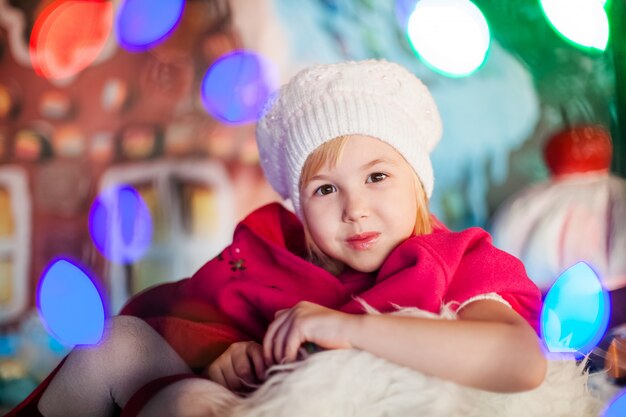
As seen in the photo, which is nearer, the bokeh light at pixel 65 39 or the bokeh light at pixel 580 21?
the bokeh light at pixel 580 21

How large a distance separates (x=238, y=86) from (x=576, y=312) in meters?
0.67

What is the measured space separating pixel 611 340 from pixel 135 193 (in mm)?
718

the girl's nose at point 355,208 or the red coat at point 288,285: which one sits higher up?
the girl's nose at point 355,208

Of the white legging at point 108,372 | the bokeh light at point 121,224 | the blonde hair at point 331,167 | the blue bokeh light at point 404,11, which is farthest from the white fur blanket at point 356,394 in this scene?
the blue bokeh light at point 404,11

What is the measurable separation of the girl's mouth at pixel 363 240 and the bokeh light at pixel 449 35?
0.38 meters

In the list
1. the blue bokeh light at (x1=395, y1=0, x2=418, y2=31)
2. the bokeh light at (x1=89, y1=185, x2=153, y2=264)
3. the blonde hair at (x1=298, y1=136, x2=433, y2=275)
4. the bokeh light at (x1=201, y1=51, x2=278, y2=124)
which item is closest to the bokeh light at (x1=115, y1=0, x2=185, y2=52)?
the bokeh light at (x1=201, y1=51, x2=278, y2=124)

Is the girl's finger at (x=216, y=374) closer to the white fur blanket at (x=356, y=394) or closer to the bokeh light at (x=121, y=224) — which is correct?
the white fur blanket at (x=356, y=394)

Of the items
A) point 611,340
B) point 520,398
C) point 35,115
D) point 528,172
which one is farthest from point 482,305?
point 35,115

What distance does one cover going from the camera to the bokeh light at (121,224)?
1.04 meters

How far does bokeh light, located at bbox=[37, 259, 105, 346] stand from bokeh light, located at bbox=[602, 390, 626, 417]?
662 millimetres

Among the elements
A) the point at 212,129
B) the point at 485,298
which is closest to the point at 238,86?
the point at 212,129

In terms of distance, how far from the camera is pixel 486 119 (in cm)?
106

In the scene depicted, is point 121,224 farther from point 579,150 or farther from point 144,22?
point 579,150

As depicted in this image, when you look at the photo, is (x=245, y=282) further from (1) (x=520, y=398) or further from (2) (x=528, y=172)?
(2) (x=528, y=172)
